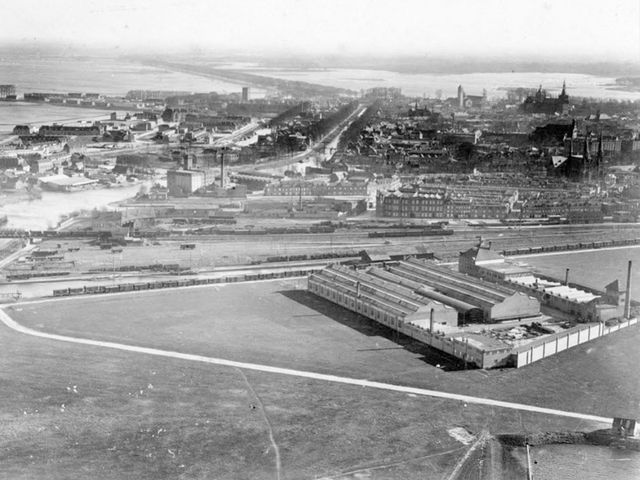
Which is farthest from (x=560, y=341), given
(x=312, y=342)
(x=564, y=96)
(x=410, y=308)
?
(x=564, y=96)

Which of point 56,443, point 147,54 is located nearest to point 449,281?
point 56,443

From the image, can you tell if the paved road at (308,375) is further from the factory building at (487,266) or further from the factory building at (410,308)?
the factory building at (487,266)

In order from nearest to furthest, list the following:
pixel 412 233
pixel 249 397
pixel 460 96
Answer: pixel 249 397
pixel 412 233
pixel 460 96

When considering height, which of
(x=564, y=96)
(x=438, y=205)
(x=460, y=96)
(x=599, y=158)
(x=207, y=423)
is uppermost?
(x=564, y=96)

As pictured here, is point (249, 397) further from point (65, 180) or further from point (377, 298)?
point (65, 180)

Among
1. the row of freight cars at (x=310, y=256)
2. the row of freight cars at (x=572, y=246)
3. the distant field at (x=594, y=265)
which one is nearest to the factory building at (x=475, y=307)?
the distant field at (x=594, y=265)
